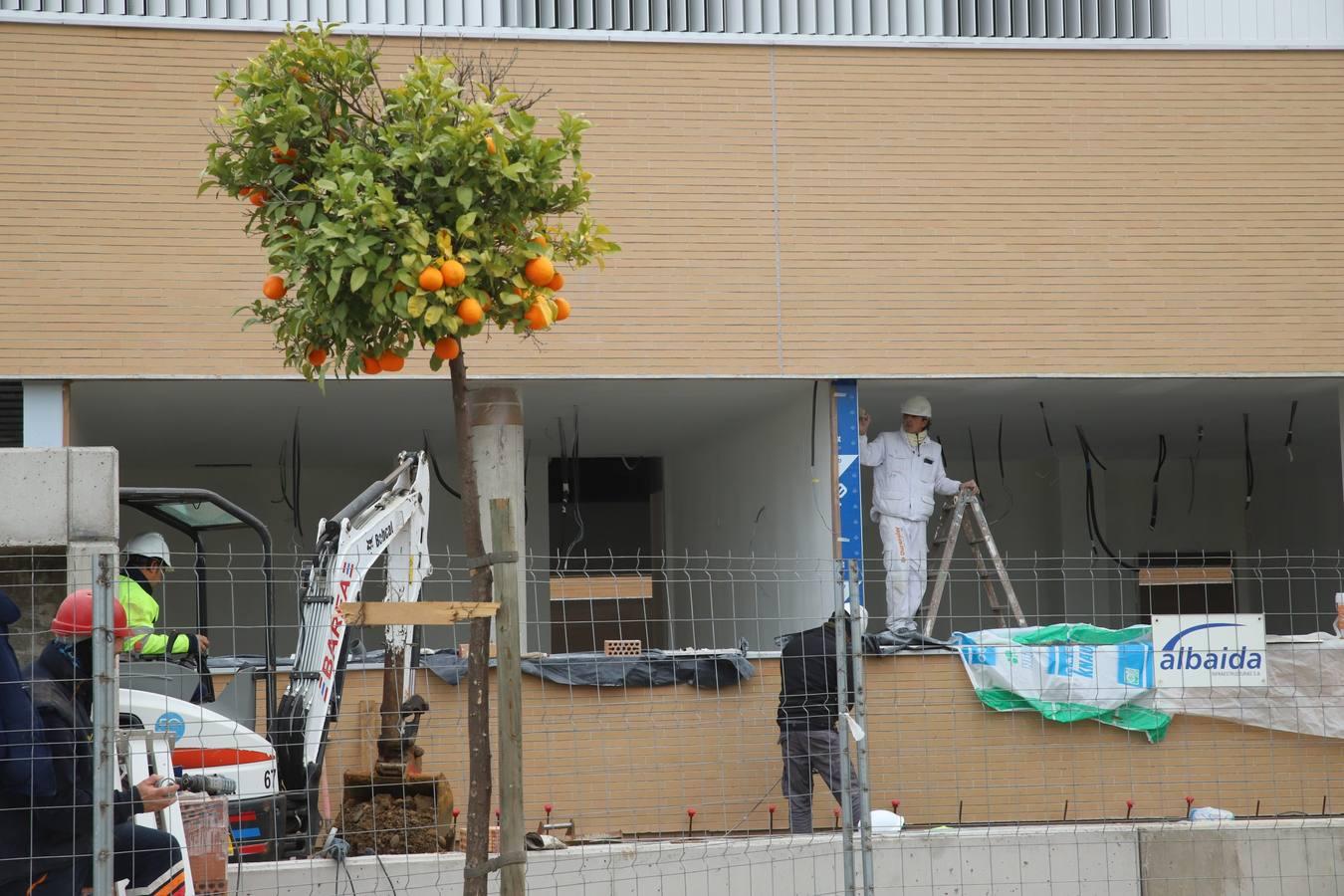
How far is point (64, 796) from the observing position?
19.1 feet

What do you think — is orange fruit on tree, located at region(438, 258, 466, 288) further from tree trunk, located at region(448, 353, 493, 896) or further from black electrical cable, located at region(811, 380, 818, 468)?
black electrical cable, located at region(811, 380, 818, 468)

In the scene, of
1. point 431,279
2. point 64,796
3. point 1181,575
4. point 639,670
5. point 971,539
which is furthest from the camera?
point 971,539

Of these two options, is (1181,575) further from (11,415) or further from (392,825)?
(11,415)

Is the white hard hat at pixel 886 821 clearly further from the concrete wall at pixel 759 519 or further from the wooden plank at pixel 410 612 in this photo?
the wooden plank at pixel 410 612

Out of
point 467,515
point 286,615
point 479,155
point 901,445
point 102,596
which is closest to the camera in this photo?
point 479,155

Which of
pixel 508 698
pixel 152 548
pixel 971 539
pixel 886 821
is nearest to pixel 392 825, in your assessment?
pixel 152 548

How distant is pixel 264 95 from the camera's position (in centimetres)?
468

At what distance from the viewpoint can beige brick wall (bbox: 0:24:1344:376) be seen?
12.0 m

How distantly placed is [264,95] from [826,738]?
717 centimetres

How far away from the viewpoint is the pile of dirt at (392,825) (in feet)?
28.2

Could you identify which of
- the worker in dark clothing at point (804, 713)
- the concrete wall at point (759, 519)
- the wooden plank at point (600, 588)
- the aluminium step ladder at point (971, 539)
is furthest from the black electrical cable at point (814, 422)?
the wooden plank at point (600, 588)

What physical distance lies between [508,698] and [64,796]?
1.90 metres

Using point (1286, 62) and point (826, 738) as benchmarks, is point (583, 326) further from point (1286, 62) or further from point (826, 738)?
point (1286, 62)

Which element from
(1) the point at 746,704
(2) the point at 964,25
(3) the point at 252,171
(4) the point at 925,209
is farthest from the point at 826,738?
(3) the point at 252,171
